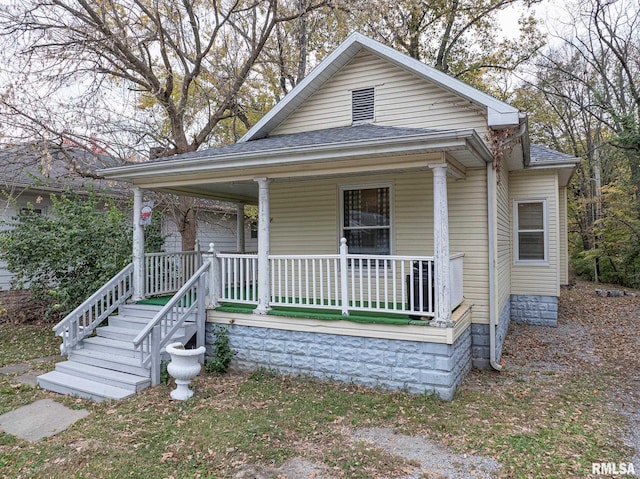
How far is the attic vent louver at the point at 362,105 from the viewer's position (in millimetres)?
8148

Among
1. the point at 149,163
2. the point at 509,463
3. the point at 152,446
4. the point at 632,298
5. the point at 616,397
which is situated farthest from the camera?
the point at 632,298

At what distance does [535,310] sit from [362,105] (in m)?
6.72

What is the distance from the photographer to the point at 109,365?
6168 mm

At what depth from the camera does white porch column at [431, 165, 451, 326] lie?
17.5ft

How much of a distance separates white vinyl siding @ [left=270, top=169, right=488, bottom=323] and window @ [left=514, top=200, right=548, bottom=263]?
13.0 feet

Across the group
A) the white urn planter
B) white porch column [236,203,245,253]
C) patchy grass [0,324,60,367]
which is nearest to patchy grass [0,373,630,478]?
the white urn planter

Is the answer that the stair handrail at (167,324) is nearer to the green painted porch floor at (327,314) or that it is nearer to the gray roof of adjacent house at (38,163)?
the green painted porch floor at (327,314)

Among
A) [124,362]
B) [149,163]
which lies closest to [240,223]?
[149,163]

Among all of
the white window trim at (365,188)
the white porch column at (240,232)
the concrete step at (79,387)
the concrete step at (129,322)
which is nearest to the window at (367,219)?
the white window trim at (365,188)

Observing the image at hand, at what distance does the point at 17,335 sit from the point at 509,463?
32.2ft

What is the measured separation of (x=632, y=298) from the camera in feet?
46.0

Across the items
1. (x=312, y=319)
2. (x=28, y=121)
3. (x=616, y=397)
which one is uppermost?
(x=28, y=121)

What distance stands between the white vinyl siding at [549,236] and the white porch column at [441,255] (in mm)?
5783

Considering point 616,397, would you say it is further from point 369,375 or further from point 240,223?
point 240,223
